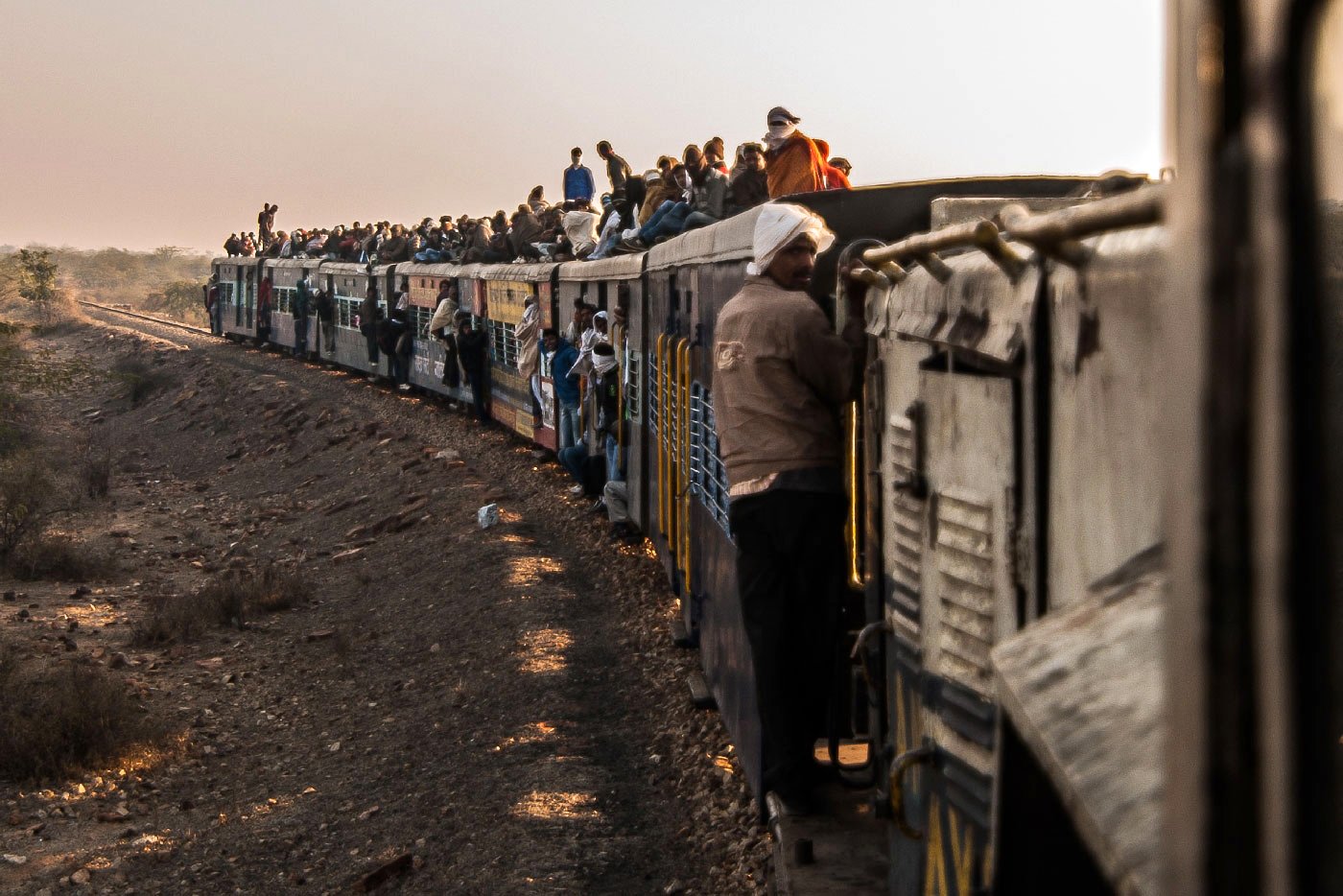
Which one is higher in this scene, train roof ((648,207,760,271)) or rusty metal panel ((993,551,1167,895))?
train roof ((648,207,760,271))

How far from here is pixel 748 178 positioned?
11977 millimetres

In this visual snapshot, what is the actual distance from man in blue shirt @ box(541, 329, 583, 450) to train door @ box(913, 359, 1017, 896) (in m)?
12.1

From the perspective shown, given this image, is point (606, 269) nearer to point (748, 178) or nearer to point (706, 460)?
point (748, 178)

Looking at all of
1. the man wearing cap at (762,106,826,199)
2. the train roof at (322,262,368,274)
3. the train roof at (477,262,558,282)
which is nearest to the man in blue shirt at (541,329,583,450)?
the train roof at (477,262,558,282)

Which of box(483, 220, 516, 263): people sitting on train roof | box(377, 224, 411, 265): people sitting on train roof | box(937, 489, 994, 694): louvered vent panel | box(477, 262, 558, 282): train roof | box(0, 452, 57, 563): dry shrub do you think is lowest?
box(0, 452, 57, 563): dry shrub

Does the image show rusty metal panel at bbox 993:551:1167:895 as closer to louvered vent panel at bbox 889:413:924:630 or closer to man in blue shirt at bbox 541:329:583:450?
louvered vent panel at bbox 889:413:924:630

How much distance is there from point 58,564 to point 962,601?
15.7m

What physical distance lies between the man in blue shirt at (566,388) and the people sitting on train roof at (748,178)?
12.2 ft

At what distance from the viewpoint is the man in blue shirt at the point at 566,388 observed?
15.6 meters

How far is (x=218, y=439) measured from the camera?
89.6 feet

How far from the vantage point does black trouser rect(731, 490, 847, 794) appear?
16.4 feet

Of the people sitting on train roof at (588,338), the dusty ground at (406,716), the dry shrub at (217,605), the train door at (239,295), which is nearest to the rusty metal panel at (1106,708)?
the dusty ground at (406,716)

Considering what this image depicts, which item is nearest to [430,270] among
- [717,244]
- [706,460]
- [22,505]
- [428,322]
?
[428,322]

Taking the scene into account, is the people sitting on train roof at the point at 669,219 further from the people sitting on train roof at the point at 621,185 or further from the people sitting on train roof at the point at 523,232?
the people sitting on train roof at the point at 523,232
